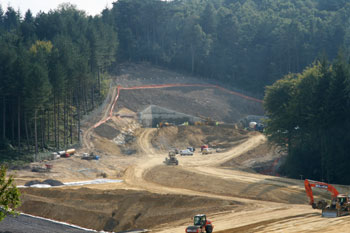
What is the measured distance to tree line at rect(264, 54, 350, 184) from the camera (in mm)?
70938

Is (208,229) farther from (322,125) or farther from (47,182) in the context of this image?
(322,125)

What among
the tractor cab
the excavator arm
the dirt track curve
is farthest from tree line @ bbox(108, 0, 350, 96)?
the tractor cab

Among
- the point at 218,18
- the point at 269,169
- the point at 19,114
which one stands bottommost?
the point at 269,169

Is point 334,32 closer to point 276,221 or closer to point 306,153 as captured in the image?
point 306,153

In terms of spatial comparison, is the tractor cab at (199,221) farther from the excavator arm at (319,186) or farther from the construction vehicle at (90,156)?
the construction vehicle at (90,156)

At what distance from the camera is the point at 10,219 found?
49812 mm

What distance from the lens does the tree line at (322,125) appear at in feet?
233

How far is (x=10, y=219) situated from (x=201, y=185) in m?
24.5

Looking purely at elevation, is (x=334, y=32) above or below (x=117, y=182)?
above

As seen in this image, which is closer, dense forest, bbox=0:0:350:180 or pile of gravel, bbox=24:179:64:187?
pile of gravel, bbox=24:179:64:187

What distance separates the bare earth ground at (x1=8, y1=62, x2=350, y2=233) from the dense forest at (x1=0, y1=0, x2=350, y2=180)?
8466mm

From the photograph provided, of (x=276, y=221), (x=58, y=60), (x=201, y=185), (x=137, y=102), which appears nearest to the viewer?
(x=276, y=221)

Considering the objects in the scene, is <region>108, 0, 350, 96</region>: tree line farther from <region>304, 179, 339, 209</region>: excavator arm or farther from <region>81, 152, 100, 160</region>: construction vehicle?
<region>304, 179, 339, 209</region>: excavator arm

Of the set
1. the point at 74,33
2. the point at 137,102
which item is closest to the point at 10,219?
the point at 137,102
